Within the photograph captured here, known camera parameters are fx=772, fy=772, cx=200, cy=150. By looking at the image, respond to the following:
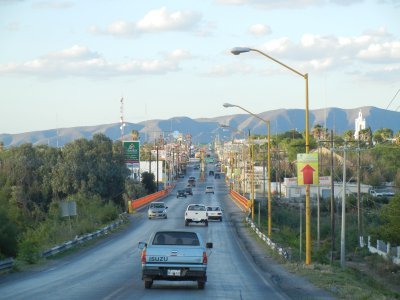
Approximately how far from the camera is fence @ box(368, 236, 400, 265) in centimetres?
5650

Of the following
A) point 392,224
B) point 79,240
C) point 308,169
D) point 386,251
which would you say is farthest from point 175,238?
point 386,251

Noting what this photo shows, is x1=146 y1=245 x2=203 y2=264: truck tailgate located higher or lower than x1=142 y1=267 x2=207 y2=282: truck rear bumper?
higher

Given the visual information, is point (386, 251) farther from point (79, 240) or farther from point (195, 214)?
point (79, 240)

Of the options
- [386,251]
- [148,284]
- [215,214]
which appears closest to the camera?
[148,284]

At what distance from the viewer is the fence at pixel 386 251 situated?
56497mm

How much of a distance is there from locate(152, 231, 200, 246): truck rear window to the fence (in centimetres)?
3648

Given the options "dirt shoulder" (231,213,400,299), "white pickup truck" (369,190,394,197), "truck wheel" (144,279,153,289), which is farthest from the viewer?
"white pickup truck" (369,190,394,197)

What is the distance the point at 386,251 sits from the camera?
6062cm

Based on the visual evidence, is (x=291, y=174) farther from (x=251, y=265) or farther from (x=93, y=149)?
(x=251, y=265)

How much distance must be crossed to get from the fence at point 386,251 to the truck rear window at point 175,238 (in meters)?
36.5

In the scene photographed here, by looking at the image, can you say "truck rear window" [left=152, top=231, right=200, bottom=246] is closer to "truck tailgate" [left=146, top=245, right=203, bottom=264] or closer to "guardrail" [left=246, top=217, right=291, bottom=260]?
"truck tailgate" [left=146, top=245, right=203, bottom=264]

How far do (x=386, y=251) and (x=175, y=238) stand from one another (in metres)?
41.7

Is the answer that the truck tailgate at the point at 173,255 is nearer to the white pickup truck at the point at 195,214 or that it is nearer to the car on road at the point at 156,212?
the white pickup truck at the point at 195,214

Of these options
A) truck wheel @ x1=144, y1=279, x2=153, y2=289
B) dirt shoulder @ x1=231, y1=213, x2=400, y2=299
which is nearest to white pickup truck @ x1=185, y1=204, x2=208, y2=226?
dirt shoulder @ x1=231, y1=213, x2=400, y2=299
